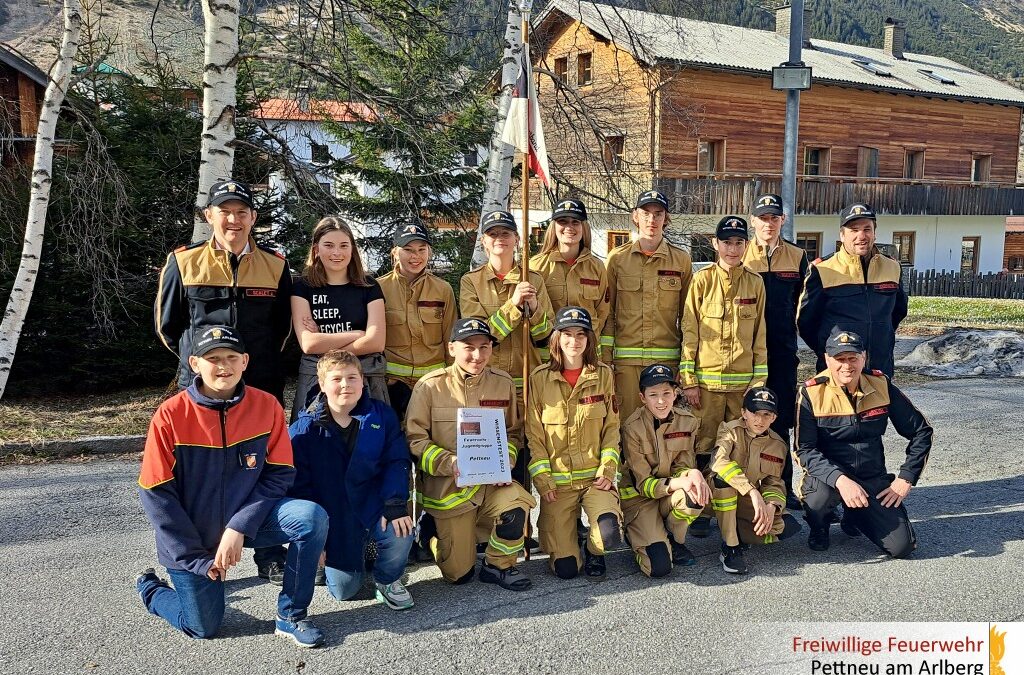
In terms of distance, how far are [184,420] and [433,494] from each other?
143cm

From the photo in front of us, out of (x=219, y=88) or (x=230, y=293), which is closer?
(x=230, y=293)

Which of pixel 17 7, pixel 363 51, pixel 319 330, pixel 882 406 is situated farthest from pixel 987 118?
pixel 17 7

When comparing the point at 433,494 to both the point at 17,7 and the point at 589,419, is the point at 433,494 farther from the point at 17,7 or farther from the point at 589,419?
the point at 17,7

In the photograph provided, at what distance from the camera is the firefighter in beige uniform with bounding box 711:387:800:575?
473 cm

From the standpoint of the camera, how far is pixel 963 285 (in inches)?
1080

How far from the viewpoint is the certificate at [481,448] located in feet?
14.6

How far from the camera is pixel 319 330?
4.77 metres

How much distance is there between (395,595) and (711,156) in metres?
24.0

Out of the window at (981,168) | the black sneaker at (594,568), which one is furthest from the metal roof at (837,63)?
the black sneaker at (594,568)

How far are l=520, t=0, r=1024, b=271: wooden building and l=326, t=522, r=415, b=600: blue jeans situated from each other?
16.6 m

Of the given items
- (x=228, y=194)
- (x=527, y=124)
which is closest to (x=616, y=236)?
(x=527, y=124)

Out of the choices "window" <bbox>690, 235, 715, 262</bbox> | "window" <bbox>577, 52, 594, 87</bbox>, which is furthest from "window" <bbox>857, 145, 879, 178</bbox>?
"window" <bbox>690, 235, 715, 262</bbox>

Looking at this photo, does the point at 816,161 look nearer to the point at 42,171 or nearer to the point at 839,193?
the point at 839,193

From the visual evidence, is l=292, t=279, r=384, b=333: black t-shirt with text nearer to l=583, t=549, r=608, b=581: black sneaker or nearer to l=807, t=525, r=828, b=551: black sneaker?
l=583, t=549, r=608, b=581: black sneaker
